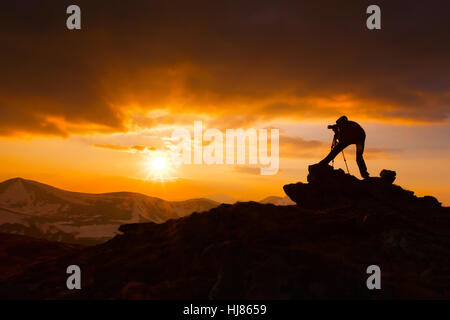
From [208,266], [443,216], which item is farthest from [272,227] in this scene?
[443,216]

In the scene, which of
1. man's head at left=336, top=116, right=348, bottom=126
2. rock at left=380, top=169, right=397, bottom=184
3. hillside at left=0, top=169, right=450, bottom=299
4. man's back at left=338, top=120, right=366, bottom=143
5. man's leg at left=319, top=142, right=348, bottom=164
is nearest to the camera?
hillside at left=0, top=169, right=450, bottom=299

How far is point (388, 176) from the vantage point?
2089 centimetres

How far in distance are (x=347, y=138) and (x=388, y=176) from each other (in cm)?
333

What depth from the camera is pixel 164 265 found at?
1330 centimetres

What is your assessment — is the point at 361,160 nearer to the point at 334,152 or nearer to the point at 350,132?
the point at 334,152

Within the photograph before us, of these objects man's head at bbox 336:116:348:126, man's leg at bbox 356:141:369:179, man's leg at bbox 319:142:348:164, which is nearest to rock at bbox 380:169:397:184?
man's leg at bbox 356:141:369:179

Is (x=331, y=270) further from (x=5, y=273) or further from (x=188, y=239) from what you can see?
(x=5, y=273)

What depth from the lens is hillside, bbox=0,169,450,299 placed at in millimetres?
10391

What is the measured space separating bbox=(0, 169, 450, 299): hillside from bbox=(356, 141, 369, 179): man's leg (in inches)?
114

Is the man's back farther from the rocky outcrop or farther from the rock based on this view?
the rock

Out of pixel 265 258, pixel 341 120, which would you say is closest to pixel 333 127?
pixel 341 120

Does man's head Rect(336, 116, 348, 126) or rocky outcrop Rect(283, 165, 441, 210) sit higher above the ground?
man's head Rect(336, 116, 348, 126)

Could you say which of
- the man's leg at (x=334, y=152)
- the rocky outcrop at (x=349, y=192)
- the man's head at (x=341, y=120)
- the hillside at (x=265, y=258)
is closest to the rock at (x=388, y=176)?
the rocky outcrop at (x=349, y=192)
